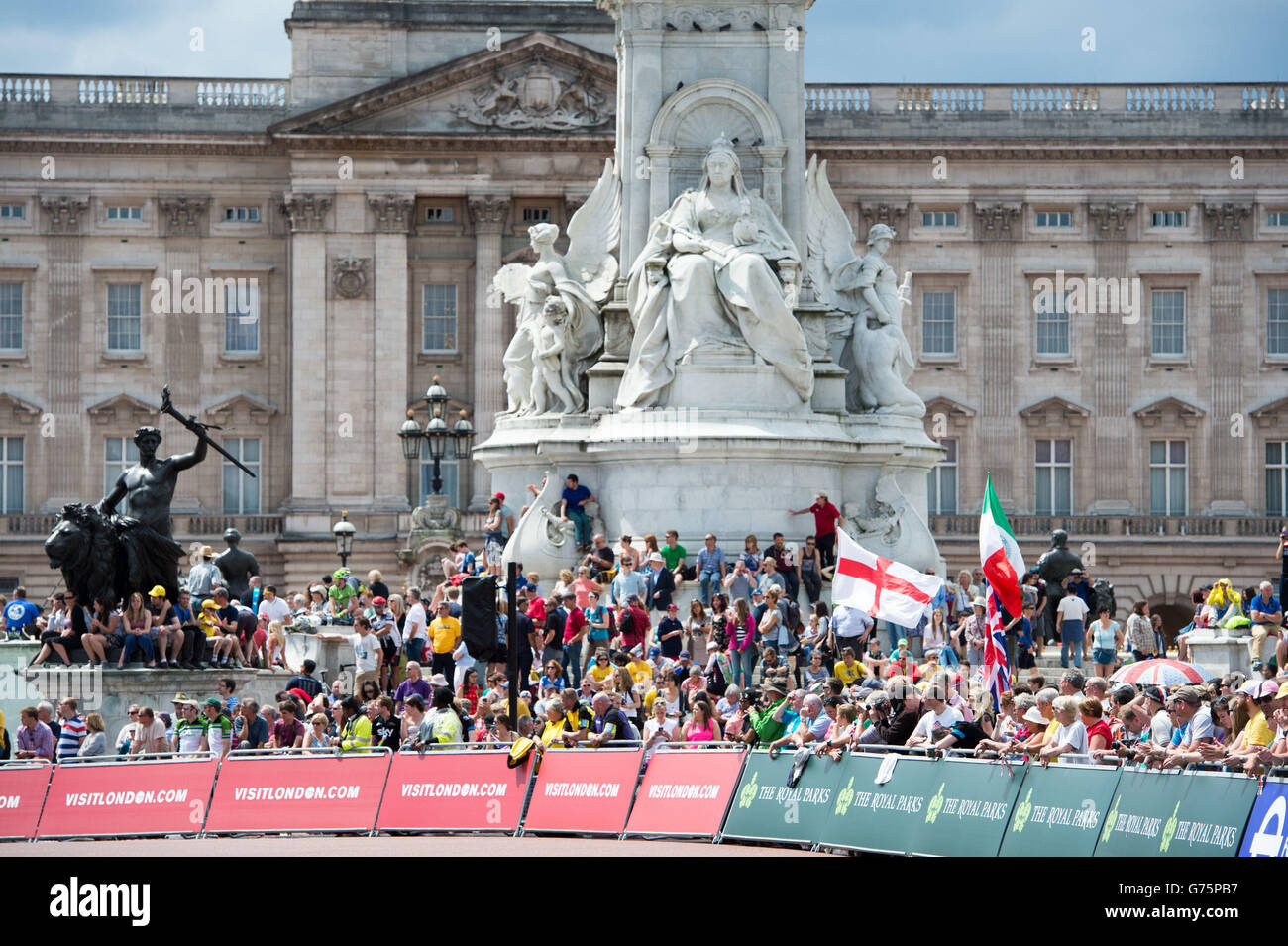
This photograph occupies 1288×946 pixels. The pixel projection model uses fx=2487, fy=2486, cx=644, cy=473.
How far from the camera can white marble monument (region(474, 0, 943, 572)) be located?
27.5m

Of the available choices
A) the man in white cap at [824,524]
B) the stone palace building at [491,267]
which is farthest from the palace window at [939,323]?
the man in white cap at [824,524]

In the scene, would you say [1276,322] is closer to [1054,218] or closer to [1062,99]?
[1054,218]

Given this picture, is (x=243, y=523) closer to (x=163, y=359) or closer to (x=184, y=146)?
(x=163, y=359)

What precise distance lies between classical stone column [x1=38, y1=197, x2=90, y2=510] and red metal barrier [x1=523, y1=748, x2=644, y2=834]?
150ft

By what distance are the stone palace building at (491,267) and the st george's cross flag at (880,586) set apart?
129 feet

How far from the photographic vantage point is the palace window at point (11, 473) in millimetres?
62812

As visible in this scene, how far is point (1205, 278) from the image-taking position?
64.0m

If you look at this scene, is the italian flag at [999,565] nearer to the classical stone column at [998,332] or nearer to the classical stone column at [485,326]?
the classical stone column at [485,326]

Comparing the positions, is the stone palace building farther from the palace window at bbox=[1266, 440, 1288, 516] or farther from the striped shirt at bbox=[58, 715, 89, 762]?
the striped shirt at bbox=[58, 715, 89, 762]

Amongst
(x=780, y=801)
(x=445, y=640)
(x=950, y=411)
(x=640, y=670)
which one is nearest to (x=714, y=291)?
(x=445, y=640)

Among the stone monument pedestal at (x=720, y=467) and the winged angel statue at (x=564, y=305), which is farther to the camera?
the winged angel statue at (x=564, y=305)

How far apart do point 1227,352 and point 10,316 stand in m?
31.0

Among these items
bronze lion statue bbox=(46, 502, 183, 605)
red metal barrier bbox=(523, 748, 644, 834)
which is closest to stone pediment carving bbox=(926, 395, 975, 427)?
bronze lion statue bbox=(46, 502, 183, 605)
